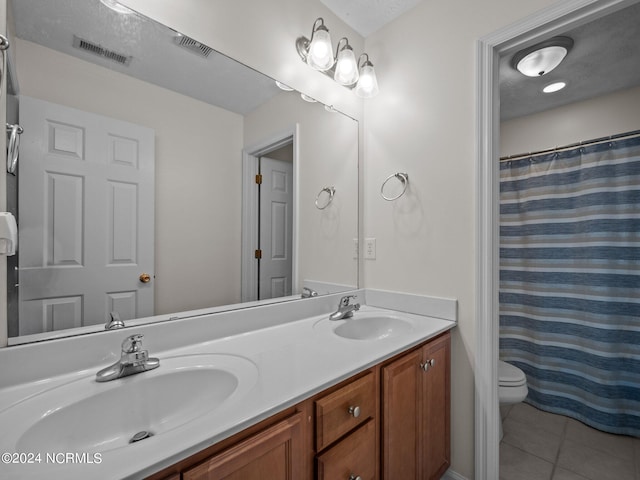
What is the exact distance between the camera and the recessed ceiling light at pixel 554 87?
2094mm

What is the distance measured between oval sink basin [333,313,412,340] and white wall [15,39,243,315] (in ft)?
1.77

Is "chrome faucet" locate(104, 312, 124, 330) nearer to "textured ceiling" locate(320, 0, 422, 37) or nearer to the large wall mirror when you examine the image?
the large wall mirror

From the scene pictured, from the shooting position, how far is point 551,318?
2234 mm

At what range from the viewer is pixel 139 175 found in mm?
1022

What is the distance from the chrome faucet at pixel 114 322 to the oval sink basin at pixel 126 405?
16 centimetres

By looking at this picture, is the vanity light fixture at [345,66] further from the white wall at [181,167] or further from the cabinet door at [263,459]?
the cabinet door at [263,459]

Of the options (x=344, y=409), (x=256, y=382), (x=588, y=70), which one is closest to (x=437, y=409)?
(x=344, y=409)

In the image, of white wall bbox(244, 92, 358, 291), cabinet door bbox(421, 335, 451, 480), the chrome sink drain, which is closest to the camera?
the chrome sink drain

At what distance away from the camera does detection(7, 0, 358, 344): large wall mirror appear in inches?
33.5

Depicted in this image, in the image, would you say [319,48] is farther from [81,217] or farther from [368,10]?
[81,217]

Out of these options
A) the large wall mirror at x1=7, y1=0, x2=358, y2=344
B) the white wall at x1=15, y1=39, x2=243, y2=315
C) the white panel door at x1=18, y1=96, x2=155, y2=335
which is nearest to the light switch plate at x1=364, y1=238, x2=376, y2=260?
the large wall mirror at x1=7, y1=0, x2=358, y2=344

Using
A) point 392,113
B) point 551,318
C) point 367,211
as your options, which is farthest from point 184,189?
point 551,318

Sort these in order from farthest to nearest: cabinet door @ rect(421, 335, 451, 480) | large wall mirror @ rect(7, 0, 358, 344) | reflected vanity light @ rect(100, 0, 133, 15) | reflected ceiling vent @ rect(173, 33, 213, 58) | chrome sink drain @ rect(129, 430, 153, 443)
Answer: cabinet door @ rect(421, 335, 451, 480) < reflected ceiling vent @ rect(173, 33, 213, 58) < reflected vanity light @ rect(100, 0, 133, 15) < large wall mirror @ rect(7, 0, 358, 344) < chrome sink drain @ rect(129, 430, 153, 443)

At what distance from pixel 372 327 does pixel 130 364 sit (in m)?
1.07
